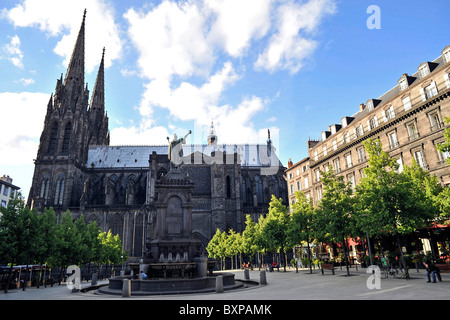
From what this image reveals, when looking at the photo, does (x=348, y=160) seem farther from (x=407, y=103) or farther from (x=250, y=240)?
(x=250, y=240)

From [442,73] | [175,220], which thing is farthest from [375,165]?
[175,220]

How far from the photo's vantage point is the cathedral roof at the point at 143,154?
7100 centimetres

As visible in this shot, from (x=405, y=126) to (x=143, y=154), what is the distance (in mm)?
61033

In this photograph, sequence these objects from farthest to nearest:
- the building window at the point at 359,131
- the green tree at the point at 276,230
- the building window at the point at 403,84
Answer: the green tree at the point at 276,230
the building window at the point at 359,131
the building window at the point at 403,84

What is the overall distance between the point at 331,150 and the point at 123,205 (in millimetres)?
42269

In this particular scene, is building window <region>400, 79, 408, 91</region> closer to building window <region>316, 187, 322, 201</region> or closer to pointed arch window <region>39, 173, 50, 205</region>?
building window <region>316, 187, 322, 201</region>

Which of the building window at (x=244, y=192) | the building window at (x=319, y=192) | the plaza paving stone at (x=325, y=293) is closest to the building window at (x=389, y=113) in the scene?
the building window at (x=319, y=192)

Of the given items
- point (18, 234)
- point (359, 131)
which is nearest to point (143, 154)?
point (18, 234)

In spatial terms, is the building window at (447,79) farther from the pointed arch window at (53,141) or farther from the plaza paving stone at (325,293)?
the pointed arch window at (53,141)

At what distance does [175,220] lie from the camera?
824 inches

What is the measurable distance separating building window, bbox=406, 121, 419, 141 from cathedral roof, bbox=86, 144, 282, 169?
43.5 m

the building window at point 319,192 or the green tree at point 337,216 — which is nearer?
the green tree at point 337,216

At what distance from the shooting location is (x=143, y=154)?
74562mm
